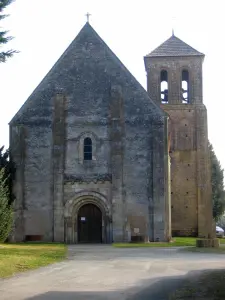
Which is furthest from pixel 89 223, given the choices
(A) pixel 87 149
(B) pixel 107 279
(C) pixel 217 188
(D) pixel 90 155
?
(C) pixel 217 188

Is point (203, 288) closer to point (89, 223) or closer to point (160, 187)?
point (160, 187)

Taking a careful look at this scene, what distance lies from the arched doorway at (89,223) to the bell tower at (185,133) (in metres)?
10.00

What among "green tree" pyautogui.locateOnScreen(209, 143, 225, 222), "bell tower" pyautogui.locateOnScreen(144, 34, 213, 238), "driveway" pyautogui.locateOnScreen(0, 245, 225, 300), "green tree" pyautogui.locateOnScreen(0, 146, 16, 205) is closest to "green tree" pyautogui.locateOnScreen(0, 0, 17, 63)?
"driveway" pyautogui.locateOnScreen(0, 245, 225, 300)

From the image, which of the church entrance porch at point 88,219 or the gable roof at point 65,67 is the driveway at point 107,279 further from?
the gable roof at point 65,67

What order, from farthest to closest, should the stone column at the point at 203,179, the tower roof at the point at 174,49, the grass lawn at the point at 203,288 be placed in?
the tower roof at the point at 174,49 → the stone column at the point at 203,179 → the grass lawn at the point at 203,288

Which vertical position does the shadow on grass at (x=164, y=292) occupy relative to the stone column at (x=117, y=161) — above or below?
below

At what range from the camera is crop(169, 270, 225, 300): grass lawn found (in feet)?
35.2

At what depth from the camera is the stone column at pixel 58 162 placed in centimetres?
3203

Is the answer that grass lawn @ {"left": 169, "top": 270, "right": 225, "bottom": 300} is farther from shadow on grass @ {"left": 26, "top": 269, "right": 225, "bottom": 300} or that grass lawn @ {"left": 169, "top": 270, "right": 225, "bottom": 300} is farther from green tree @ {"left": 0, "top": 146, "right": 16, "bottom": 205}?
green tree @ {"left": 0, "top": 146, "right": 16, "bottom": 205}

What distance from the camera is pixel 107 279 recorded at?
13648 millimetres

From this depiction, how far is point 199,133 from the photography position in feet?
137

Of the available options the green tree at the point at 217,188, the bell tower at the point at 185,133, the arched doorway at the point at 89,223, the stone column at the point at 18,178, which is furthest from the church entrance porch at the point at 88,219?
the green tree at the point at 217,188

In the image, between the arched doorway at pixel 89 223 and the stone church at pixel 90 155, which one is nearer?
the stone church at pixel 90 155

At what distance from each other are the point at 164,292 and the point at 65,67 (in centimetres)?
2488
